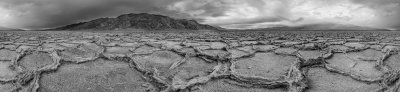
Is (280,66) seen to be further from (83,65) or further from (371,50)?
(371,50)

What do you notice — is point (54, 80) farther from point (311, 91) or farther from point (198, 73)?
point (311, 91)

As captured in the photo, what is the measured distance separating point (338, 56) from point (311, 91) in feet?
6.35

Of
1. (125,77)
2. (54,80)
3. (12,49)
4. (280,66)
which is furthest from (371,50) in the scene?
(12,49)

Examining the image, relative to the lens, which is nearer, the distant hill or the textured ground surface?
the textured ground surface

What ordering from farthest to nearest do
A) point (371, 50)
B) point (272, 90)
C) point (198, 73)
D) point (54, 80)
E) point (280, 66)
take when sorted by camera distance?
point (371, 50) → point (280, 66) → point (198, 73) → point (54, 80) → point (272, 90)

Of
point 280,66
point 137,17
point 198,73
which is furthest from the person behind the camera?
point 137,17

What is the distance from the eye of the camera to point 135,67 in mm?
3035

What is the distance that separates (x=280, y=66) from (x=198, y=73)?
0.96 meters

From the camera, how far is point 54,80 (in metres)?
2.59

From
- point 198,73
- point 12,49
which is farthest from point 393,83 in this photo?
point 12,49

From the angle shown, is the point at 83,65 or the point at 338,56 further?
the point at 338,56

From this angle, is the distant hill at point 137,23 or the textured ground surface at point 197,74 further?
the distant hill at point 137,23

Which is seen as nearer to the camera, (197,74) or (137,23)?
(197,74)

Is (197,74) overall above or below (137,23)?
below
